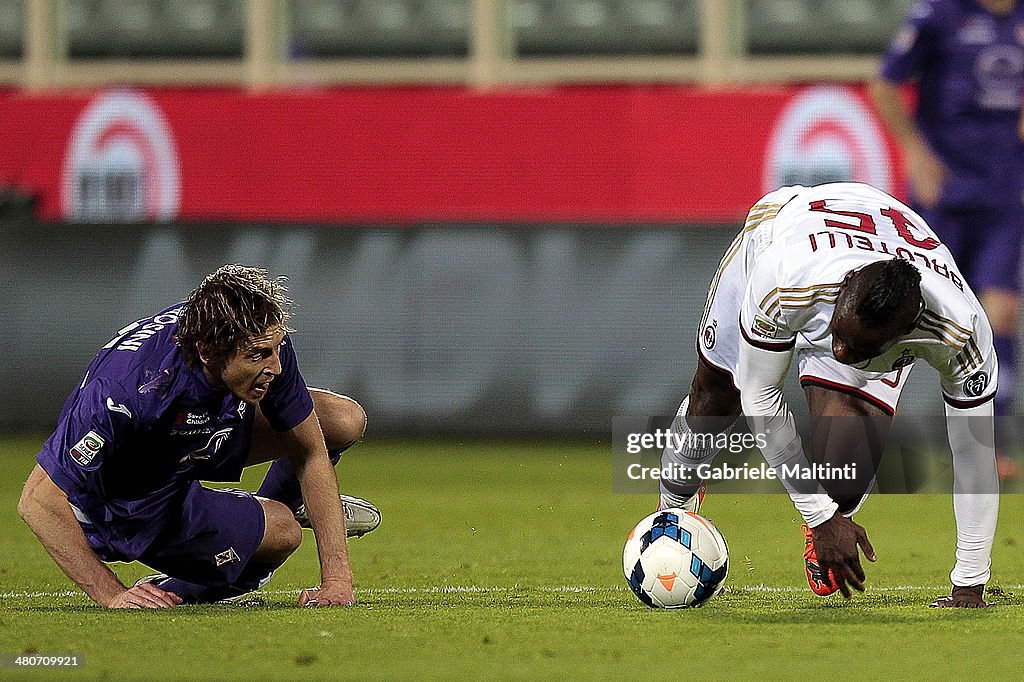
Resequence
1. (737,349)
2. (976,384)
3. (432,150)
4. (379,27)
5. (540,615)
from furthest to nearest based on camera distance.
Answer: (379,27)
(432,150)
(737,349)
(540,615)
(976,384)

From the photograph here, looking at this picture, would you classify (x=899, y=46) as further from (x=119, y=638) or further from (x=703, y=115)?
(x=119, y=638)

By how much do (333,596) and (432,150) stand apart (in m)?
7.08

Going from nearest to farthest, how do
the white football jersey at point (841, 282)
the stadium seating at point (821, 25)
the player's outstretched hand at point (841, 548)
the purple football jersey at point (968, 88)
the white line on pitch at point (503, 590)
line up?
the white football jersey at point (841, 282), the player's outstretched hand at point (841, 548), the white line on pitch at point (503, 590), the purple football jersey at point (968, 88), the stadium seating at point (821, 25)

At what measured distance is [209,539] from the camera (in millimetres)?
4742

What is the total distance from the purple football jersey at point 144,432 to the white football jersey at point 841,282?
1.36 meters

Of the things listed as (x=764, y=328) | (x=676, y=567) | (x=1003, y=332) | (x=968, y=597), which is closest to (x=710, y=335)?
(x=764, y=328)

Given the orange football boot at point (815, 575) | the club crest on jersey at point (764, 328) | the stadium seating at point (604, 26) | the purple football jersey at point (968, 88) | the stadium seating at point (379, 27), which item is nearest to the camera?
the club crest on jersey at point (764, 328)

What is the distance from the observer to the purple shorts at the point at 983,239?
777 cm

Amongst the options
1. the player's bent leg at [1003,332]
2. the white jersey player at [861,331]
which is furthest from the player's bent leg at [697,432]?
the player's bent leg at [1003,332]

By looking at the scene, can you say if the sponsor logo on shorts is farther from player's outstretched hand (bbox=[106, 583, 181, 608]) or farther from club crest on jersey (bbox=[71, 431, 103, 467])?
club crest on jersey (bbox=[71, 431, 103, 467])

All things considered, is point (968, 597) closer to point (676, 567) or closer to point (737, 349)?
point (676, 567)

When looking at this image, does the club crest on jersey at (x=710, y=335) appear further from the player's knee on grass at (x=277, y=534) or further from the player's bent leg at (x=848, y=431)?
the player's knee on grass at (x=277, y=534)

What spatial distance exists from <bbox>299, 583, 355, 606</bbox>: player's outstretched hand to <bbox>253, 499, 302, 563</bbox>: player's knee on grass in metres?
0.22

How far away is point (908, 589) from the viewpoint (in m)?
5.21
